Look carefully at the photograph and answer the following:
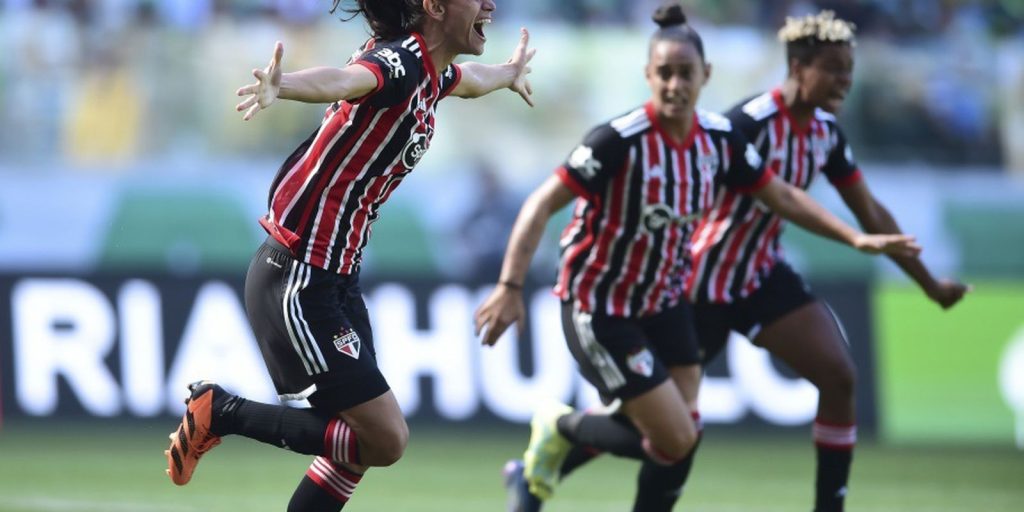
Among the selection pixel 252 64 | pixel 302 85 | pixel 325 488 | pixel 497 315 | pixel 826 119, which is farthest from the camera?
pixel 252 64

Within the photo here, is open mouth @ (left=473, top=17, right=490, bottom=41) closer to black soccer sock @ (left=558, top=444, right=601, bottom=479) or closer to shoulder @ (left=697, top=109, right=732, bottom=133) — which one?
shoulder @ (left=697, top=109, right=732, bottom=133)

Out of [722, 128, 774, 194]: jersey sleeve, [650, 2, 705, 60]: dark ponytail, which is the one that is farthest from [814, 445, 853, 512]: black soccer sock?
[650, 2, 705, 60]: dark ponytail

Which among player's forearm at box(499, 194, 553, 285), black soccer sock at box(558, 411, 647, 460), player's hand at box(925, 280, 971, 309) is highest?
player's forearm at box(499, 194, 553, 285)

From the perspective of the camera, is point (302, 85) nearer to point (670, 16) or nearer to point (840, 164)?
point (670, 16)

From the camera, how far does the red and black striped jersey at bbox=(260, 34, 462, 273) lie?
4.92 m

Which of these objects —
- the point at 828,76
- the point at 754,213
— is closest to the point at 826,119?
the point at 828,76

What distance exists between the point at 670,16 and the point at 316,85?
2.25 meters

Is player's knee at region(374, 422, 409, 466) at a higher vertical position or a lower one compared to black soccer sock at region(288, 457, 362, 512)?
higher

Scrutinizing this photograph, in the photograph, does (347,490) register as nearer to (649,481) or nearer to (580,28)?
(649,481)

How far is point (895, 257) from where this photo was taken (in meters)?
6.43

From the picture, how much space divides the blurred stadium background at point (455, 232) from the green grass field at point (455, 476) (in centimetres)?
4

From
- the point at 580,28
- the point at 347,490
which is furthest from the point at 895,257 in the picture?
the point at 580,28

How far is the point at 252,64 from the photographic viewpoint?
1398cm

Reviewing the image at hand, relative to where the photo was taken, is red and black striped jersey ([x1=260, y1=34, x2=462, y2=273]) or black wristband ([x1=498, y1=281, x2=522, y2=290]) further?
black wristband ([x1=498, y1=281, x2=522, y2=290])
